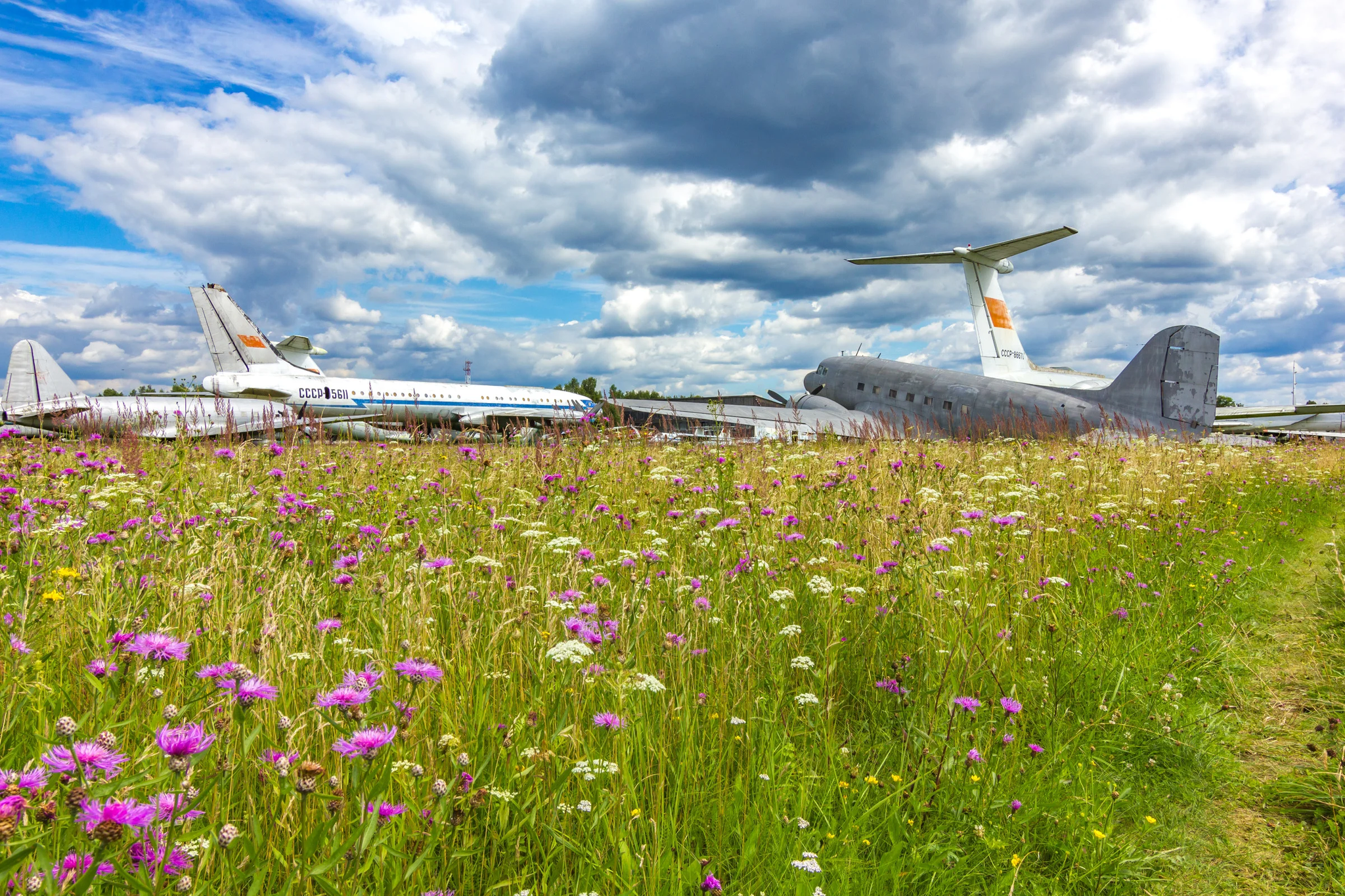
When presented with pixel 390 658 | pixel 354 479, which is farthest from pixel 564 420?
pixel 390 658

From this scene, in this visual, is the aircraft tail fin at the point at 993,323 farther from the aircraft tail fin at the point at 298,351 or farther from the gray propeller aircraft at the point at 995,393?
the aircraft tail fin at the point at 298,351

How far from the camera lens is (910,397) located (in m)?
23.4

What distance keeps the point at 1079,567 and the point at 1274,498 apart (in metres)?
7.01

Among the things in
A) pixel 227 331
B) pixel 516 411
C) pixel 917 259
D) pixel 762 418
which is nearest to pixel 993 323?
pixel 917 259

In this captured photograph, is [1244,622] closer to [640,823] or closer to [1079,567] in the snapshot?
[1079,567]

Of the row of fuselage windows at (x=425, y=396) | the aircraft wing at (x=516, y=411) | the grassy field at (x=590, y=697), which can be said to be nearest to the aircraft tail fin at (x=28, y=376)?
the row of fuselage windows at (x=425, y=396)

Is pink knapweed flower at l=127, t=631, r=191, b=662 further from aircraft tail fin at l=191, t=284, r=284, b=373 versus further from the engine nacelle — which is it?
aircraft tail fin at l=191, t=284, r=284, b=373

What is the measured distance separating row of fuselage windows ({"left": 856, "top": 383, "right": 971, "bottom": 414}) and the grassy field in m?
17.3

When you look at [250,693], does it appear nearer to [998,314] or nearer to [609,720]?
[609,720]

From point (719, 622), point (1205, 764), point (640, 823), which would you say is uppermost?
point (719, 622)

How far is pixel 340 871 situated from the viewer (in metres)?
1.67

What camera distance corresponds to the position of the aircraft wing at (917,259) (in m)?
28.4

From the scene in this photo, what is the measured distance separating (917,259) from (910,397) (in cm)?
972

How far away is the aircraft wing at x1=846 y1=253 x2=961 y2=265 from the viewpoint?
28.4m
